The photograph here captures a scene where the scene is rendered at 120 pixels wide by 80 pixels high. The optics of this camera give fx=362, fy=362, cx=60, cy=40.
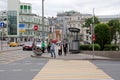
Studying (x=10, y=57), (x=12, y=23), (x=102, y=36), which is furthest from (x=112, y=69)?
(x=12, y=23)

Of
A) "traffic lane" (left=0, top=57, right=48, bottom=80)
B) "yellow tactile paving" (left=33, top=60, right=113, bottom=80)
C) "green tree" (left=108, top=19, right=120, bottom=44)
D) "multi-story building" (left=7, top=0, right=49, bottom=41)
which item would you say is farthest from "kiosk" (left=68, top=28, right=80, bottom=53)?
"multi-story building" (left=7, top=0, right=49, bottom=41)

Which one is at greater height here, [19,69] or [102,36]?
[102,36]

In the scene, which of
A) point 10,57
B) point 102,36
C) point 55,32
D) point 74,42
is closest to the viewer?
point 10,57

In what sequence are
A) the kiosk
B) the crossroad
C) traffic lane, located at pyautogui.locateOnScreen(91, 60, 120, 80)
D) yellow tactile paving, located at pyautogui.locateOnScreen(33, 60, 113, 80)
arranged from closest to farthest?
1. yellow tactile paving, located at pyautogui.locateOnScreen(33, 60, 113, 80)
2. traffic lane, located at pyautogui.locateOnScreen(91, 60, 120, 80)
3. the crossroad
4. the kiosk

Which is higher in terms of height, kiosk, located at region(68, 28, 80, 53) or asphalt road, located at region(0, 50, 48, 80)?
kiosk, located at region(68, 28, 80, 53)

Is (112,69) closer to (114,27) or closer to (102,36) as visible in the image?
(102,36)

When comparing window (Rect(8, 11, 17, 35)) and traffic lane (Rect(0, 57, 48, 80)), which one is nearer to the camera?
traffic lane (Rect(0, 57, 48, 80))

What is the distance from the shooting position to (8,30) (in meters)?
149

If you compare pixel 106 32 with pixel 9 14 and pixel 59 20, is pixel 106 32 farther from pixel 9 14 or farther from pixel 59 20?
pixel 59 20

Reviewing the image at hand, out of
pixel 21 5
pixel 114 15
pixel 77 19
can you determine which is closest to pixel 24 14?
pixel 21 5

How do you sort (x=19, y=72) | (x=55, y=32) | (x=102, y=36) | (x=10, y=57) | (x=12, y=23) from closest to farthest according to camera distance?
(x=19, y=72) < (x=10, y=57) < (x=102, y=36) < (x=55, y=32) < (x=12, y=23)

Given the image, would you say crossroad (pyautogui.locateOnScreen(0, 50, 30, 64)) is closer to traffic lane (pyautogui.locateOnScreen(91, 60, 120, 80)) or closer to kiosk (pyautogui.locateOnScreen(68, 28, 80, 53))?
kiosk (pyautogui.locateOnScreen(68, 28, 80, 53))

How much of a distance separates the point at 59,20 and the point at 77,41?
484 feet

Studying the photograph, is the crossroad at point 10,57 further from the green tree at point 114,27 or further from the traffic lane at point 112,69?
the green tree at point 114,27
